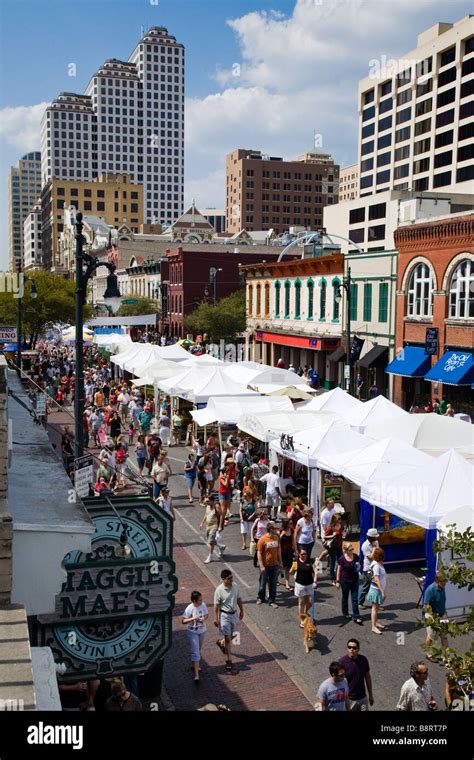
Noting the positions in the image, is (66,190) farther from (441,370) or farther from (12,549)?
(12,549)

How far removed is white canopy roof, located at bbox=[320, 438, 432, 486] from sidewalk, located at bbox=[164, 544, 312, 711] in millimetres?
3820

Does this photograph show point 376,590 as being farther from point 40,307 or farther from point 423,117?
point 423,117

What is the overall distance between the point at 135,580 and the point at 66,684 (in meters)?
1.46

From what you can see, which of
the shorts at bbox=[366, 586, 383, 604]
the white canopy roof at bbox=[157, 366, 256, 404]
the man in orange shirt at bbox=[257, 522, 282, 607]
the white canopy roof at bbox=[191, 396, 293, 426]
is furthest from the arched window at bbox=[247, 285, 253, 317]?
the shorts at bbox=[366, 586, 383, 604]

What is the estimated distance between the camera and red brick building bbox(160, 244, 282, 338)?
Result: 7356cm

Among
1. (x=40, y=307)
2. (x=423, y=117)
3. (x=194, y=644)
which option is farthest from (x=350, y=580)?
(x=423, y=117)

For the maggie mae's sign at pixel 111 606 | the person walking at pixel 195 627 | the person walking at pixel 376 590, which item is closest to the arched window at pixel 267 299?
the person walking at pixel 376 590

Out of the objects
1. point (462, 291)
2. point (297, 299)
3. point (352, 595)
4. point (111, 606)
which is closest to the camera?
point (111, 606)

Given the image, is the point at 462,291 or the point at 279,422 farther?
the point at 462,291

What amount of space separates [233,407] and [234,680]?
41.4ft

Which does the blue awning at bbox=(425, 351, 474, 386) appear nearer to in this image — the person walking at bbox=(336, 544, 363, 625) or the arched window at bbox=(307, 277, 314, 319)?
the arched window at bbox=(307, 277, 314, 319)

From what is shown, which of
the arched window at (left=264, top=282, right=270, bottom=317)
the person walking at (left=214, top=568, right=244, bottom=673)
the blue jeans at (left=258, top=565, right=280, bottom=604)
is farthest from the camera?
the arched window at (left=264, top=282, right=270, bottom=317)

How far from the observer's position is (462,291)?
31672 millimetres
